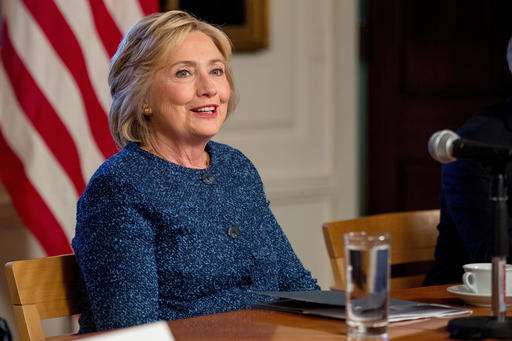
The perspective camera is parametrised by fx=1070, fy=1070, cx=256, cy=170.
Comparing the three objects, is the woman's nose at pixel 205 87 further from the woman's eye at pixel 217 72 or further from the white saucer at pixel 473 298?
the white saucer at pixel 473 298

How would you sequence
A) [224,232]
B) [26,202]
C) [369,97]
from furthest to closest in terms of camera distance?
[369,97], [26,202], [224,232]

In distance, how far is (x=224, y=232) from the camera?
8.19ft

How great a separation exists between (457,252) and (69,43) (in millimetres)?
1383

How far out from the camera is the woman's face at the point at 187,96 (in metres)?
2.54

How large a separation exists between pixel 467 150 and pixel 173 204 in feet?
2.68

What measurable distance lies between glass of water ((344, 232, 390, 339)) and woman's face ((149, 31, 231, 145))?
879 mm

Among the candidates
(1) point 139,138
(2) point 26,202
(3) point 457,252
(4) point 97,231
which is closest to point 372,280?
(4) point 97,231

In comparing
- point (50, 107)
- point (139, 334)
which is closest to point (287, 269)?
point (50, 107)

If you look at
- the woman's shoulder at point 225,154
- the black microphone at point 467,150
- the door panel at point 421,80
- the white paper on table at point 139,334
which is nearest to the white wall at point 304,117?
the door panel at point 421,80

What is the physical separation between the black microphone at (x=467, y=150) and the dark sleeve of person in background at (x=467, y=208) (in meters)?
1.04

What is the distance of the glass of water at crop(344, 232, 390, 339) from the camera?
1.71 metres

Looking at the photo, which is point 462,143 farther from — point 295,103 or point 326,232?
point 295,103

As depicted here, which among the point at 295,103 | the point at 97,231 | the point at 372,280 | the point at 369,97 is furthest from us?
the point at 369,97

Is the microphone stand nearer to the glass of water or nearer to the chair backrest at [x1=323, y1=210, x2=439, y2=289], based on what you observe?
the glass of water
